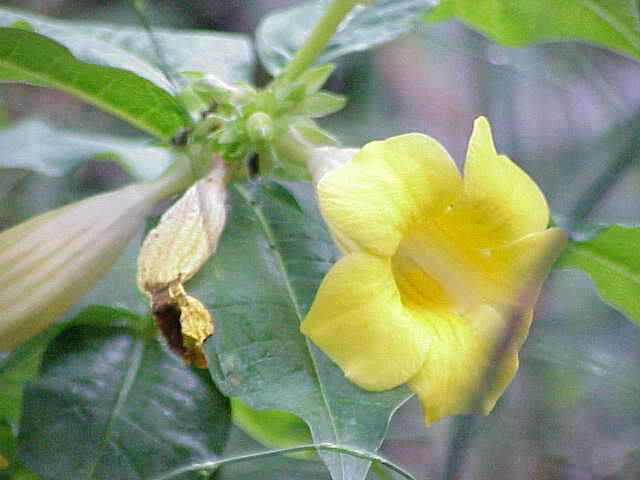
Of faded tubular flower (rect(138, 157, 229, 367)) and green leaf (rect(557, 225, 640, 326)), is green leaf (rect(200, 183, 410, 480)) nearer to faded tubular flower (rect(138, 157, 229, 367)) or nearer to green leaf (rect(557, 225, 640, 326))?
faded tubular flower (rect(138, 157, 229, 367))

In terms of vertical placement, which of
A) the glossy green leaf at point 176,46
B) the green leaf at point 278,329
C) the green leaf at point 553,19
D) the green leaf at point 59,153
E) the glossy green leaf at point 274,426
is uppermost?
the green leaf at point 553,19

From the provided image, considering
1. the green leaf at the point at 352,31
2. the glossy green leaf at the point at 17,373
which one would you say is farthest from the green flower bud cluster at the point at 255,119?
the glossy green leaf at the point at 17,373

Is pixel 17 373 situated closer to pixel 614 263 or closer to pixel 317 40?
pixel 317 40

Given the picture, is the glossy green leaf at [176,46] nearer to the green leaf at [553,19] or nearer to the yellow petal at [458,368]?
the green leaf at [553,19]

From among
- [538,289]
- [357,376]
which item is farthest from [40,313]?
Answer: [538,289]

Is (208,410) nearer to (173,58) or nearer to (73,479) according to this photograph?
(73,479)

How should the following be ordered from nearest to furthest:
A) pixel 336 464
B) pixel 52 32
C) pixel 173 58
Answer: pixel 336 464, pixel 52 32, pixel 173 58
